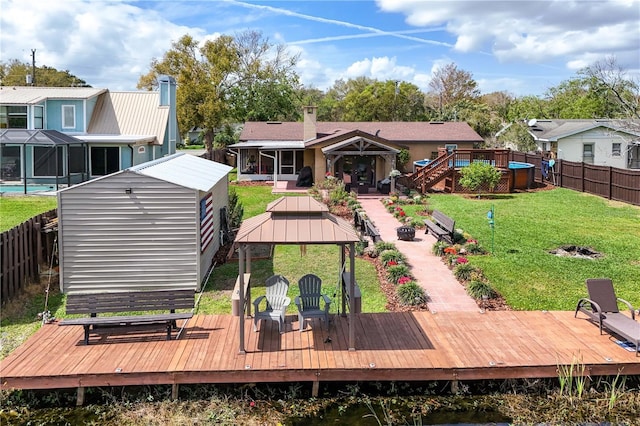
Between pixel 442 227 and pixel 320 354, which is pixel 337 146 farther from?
pixel 320 354

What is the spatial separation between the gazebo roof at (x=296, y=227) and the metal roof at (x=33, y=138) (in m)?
19.2

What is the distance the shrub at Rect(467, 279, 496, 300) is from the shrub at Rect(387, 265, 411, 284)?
161cm

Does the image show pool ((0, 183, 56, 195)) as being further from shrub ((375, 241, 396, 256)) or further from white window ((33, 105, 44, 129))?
shrub ((375, 241, 396, 256))

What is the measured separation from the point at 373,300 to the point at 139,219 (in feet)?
→ 17.9

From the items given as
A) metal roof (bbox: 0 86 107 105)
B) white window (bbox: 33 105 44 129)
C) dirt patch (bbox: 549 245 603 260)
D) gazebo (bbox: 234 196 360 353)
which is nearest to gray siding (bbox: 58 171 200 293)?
gazebo (bbox: 234 196 360 353)

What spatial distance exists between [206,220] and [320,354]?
6137 mm

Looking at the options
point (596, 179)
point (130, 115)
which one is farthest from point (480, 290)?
point (130, 115)

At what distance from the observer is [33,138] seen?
24.6 metres

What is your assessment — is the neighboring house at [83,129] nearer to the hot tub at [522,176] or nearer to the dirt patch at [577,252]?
the hot tub at [522,176]

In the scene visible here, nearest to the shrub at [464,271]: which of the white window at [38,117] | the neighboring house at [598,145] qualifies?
the white window at [38,117]

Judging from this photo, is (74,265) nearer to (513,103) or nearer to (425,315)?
(425,315)

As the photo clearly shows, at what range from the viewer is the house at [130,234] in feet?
38.7

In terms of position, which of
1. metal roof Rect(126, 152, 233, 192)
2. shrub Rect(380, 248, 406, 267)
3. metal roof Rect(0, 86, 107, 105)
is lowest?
shrub Rect(380, 248, 406, 267)

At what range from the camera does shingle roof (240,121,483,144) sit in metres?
35.8
